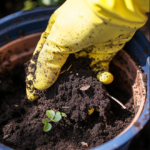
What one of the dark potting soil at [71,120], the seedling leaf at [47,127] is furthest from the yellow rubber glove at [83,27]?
the seedling leaf at [47,127]

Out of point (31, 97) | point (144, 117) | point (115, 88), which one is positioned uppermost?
point (144, 117)

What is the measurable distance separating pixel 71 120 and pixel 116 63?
1.70 feet

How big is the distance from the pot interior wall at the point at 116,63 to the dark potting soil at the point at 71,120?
180 millimetres

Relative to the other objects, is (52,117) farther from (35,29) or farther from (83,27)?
(35,29)

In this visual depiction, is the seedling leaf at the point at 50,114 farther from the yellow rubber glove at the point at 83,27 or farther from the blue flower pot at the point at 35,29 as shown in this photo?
the blue flower pot at the point at 35,29

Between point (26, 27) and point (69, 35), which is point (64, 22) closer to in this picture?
point (69, 35)

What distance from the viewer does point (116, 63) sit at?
3.73 feet

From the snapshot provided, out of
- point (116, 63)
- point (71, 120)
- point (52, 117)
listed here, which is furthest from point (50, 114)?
point (116, 63)

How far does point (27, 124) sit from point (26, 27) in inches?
26.5

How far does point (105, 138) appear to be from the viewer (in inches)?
32.5

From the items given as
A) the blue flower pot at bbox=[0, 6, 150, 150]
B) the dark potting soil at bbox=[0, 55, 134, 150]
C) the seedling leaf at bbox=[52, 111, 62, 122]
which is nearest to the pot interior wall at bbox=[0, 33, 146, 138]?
the blue flower pot at bbox=[0, 6, 150, 150]

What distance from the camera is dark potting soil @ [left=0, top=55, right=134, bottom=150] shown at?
0.83 m

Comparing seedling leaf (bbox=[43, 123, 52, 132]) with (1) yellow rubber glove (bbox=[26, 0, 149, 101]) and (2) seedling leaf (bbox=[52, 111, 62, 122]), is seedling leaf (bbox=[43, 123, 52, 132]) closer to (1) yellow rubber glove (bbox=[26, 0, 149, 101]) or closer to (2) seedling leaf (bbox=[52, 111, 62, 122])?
(2) seedling leaf (bbox=[52, 111, 62, 122])

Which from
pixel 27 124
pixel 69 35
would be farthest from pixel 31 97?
pixel 69 35
